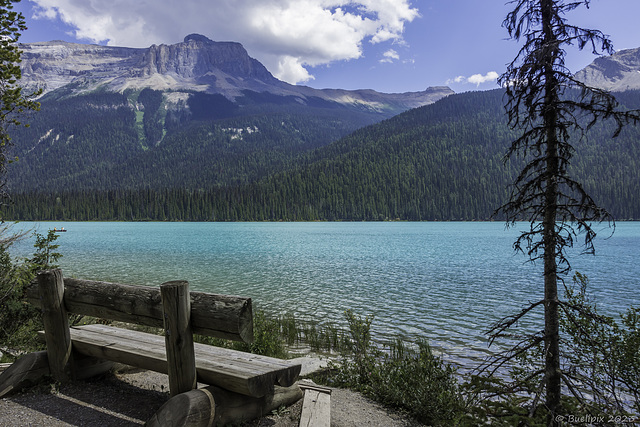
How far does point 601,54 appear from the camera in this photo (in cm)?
603

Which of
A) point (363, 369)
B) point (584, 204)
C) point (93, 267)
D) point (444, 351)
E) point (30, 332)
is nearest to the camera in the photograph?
point (584, 204)

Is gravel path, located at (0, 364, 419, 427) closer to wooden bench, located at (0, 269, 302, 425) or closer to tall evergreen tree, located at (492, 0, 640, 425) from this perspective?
wooden bench, located at (0, 269, 302, 425)

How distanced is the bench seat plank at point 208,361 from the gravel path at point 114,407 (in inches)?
28.5

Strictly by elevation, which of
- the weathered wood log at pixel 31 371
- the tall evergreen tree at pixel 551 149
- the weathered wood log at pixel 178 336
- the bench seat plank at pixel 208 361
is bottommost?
the weathered wood log at pixel 31 371

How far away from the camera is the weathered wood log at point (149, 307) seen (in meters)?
4.80

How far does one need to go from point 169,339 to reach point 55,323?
290cm

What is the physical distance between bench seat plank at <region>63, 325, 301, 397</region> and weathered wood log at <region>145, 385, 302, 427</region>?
29cm

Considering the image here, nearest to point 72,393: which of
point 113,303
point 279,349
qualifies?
point 113,303

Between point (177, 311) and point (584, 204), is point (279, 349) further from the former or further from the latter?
point (584, 204)

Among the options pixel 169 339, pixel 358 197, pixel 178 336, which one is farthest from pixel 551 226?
pixel 358 197

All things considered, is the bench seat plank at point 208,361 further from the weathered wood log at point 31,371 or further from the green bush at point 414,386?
the green bush at point 414,386

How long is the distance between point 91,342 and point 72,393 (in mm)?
915

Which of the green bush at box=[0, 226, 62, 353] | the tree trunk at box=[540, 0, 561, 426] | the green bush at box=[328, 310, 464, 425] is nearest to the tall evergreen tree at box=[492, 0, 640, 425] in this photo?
the tree trunk at box=[540, 0, 561, 426]

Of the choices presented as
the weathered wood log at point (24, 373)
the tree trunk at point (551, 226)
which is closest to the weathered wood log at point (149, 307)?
the weathered wood log at point (24, 373)
